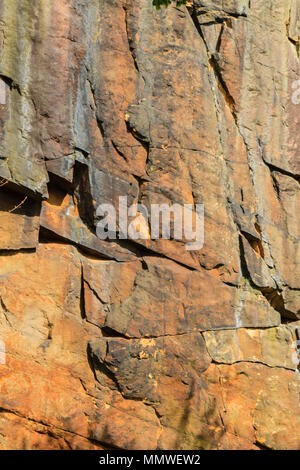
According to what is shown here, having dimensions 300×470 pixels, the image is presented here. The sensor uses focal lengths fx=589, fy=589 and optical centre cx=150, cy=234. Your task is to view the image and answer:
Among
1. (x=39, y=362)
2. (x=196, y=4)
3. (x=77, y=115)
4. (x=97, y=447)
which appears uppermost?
(x=196, y=4)

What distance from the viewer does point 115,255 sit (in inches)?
315

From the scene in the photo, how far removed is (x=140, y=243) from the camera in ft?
26.4

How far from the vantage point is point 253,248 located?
889cm

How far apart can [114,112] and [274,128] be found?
9.02ft

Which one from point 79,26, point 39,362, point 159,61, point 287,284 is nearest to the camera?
point 39,362

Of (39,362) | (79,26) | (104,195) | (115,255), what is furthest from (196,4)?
(39,362)

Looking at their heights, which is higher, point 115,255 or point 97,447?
point 115,255

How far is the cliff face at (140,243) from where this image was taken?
24.3ft

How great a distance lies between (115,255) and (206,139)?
7.16 feet

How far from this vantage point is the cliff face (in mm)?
7418

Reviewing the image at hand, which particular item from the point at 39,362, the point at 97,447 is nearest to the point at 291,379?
the point at 97,447

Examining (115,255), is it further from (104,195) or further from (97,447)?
(97,447)

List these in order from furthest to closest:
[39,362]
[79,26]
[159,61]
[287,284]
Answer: [287,284] < [159,61] < [79,26] < [39,362]

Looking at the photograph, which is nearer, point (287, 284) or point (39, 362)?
point (39, 362)
